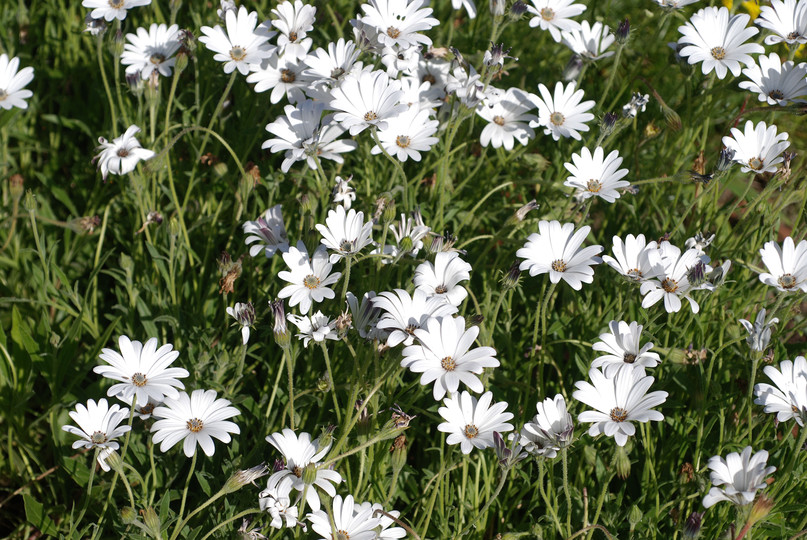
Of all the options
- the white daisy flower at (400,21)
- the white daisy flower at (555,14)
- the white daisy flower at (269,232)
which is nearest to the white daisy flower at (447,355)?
the white daisy flower at (269,232)

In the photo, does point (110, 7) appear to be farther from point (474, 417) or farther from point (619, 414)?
point (619, 414)

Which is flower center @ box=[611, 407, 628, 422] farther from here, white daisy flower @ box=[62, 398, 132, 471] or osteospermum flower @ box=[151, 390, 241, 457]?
white daisy flower @ box=[62, 398, 132, 471]

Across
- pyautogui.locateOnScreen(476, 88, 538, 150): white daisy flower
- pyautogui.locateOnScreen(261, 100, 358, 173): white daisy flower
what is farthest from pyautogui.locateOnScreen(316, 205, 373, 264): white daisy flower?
pyautogui.locateOnScreen(476, 88, 538, 150): white daisy flower

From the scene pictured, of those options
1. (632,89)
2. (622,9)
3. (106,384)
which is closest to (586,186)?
(632,89)

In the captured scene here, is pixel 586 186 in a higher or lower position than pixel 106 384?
higher

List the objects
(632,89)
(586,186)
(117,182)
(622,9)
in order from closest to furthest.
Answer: (586,186) → (117,182) → (632,89) → (622,9)

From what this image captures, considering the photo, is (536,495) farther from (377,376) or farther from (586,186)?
(586,186)
